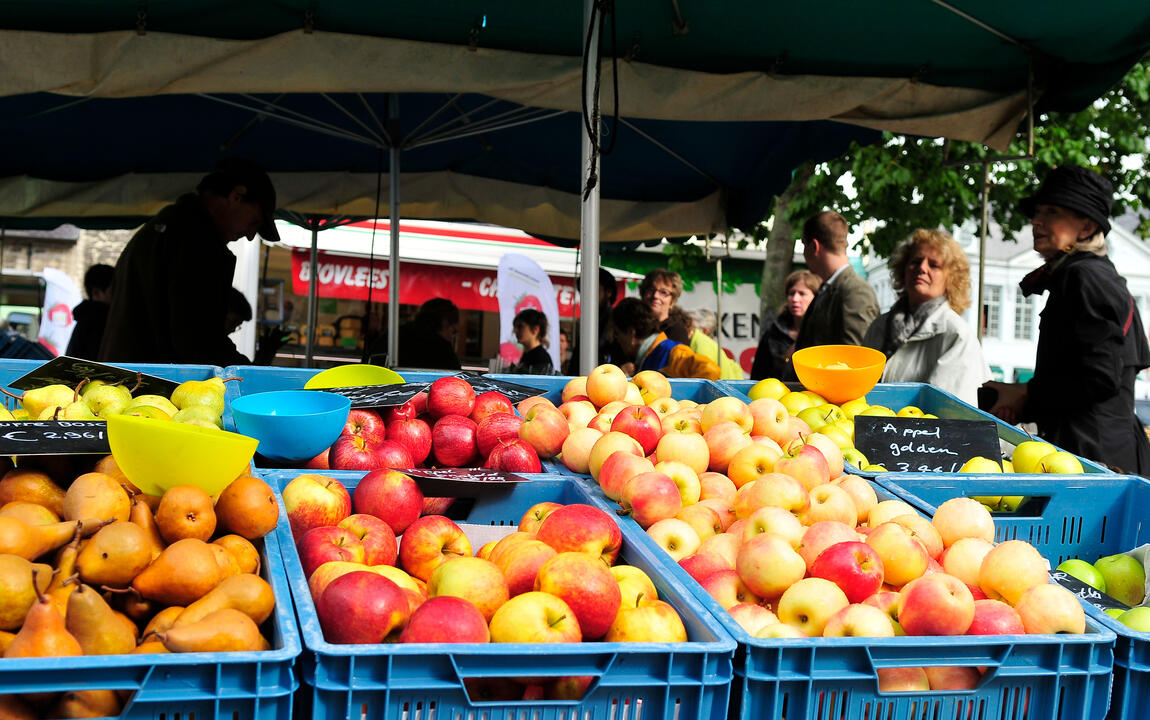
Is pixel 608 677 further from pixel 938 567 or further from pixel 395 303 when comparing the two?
pixel 395 303

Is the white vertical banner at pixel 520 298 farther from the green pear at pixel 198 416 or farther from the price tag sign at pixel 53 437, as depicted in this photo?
the price tag sign at pixel 53 437

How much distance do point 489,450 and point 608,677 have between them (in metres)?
1.32

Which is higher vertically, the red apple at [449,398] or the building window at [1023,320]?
the building window at [1023,320]

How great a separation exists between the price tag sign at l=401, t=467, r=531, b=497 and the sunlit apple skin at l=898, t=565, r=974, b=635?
930 millimetres

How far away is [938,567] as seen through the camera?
1946 mm

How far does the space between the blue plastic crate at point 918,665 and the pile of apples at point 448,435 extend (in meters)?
1.12

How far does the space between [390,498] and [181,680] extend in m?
0.89

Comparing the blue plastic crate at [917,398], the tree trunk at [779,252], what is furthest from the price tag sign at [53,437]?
the tree trunk at [779,252]

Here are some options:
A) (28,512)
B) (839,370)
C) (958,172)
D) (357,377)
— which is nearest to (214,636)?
(28,512)

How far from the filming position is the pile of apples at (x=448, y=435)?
92.0 inches

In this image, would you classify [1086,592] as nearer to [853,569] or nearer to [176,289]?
[853,569]

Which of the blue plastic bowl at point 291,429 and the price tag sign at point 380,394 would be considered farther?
the price tag sign at point 380,394

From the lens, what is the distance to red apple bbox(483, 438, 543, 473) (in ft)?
7.70

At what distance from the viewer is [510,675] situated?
1239 mm
